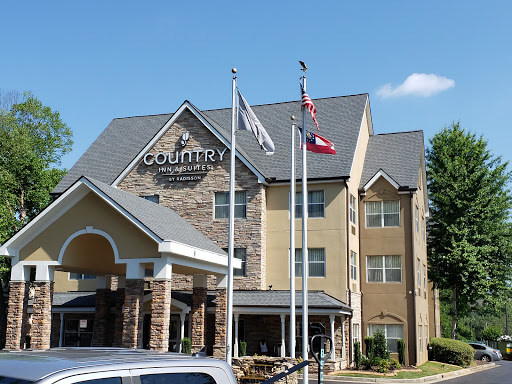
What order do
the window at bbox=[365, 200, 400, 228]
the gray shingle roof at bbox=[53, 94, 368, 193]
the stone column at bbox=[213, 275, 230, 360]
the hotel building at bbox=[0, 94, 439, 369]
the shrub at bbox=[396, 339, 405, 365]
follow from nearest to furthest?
the stone column at bbox=[213, 275, 230, 360] < the hotel building at bbox=[0, 94, 439, 369] < the shrub at bbox=[396, 339, 405, 365] < the gray shingle roof at bbox=[53, 94, 368, 193] < the window at bbox=[365, 200, 400, 228]

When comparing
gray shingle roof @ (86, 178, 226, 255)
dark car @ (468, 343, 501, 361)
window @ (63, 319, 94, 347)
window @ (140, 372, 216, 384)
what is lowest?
dark car @ (468, 343, 501, 361)

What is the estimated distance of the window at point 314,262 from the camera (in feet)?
102

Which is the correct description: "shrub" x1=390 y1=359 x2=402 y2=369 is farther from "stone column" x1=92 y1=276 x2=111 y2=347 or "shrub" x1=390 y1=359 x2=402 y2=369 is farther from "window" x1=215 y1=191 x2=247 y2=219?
"stone column" x1=92 y1=276 x2=111 y2=347

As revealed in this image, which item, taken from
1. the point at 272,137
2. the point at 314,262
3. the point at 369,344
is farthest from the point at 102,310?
the point at 272,137

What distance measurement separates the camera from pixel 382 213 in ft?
112

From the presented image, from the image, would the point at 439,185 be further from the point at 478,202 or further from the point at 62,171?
the point at 62,171

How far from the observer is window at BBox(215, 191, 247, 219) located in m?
31.9

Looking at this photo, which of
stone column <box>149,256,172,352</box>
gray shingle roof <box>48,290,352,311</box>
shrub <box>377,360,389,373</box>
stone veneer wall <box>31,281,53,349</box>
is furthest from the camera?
gray shingle roof <box>48,290,352,311</box>

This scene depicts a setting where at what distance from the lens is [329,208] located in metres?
31.2

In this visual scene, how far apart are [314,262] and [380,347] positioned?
5493mm

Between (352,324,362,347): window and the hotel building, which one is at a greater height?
the hotel building

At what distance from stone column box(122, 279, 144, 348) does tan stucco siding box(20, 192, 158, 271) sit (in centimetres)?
110

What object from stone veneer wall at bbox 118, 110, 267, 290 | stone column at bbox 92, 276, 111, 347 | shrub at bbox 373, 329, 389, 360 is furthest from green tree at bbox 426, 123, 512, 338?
stone column at bbox 92, 276, 111, 347

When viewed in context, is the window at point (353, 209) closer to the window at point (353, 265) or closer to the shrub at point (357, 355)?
the window at point (353, 265)
